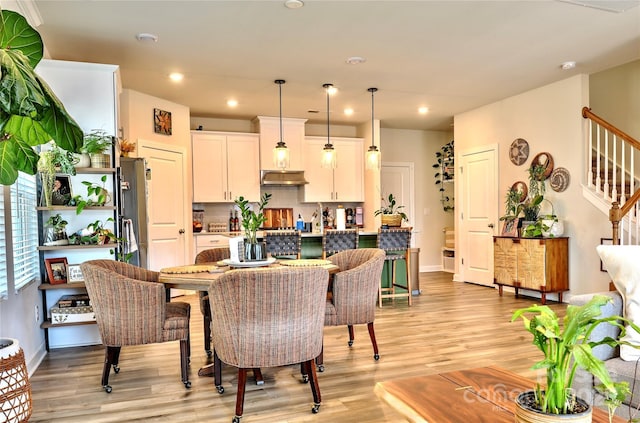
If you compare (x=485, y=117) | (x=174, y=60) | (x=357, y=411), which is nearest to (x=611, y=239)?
(x=485, y=117)

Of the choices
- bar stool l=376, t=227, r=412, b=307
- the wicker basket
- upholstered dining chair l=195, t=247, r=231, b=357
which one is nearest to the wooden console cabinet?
bar stool l=376, t=227, r=412, b=307

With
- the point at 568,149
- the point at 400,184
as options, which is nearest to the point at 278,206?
the point at 400,184

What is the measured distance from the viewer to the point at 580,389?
1.29 meters

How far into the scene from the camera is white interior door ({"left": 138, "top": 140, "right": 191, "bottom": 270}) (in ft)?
19.4

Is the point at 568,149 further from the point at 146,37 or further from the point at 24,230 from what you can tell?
the point at 24,230

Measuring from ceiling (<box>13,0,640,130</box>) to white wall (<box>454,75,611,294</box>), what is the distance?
0.75 feet

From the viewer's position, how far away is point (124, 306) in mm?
2762

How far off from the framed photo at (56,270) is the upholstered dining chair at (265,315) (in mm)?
2076

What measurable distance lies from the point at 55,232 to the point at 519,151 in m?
5.80

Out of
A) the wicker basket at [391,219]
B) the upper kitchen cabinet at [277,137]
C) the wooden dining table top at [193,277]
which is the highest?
the upper kitchen cabinet at [277,137]

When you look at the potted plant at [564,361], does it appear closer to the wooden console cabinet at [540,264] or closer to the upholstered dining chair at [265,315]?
the upholstered dining chair at [265,315]

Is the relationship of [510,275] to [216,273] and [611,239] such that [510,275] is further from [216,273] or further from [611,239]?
[216,273]

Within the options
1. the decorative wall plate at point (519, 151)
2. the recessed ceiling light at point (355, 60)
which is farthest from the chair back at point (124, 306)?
the decorative wall plate at point (519, 151)

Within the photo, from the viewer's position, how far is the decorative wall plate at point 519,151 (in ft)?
20.2
